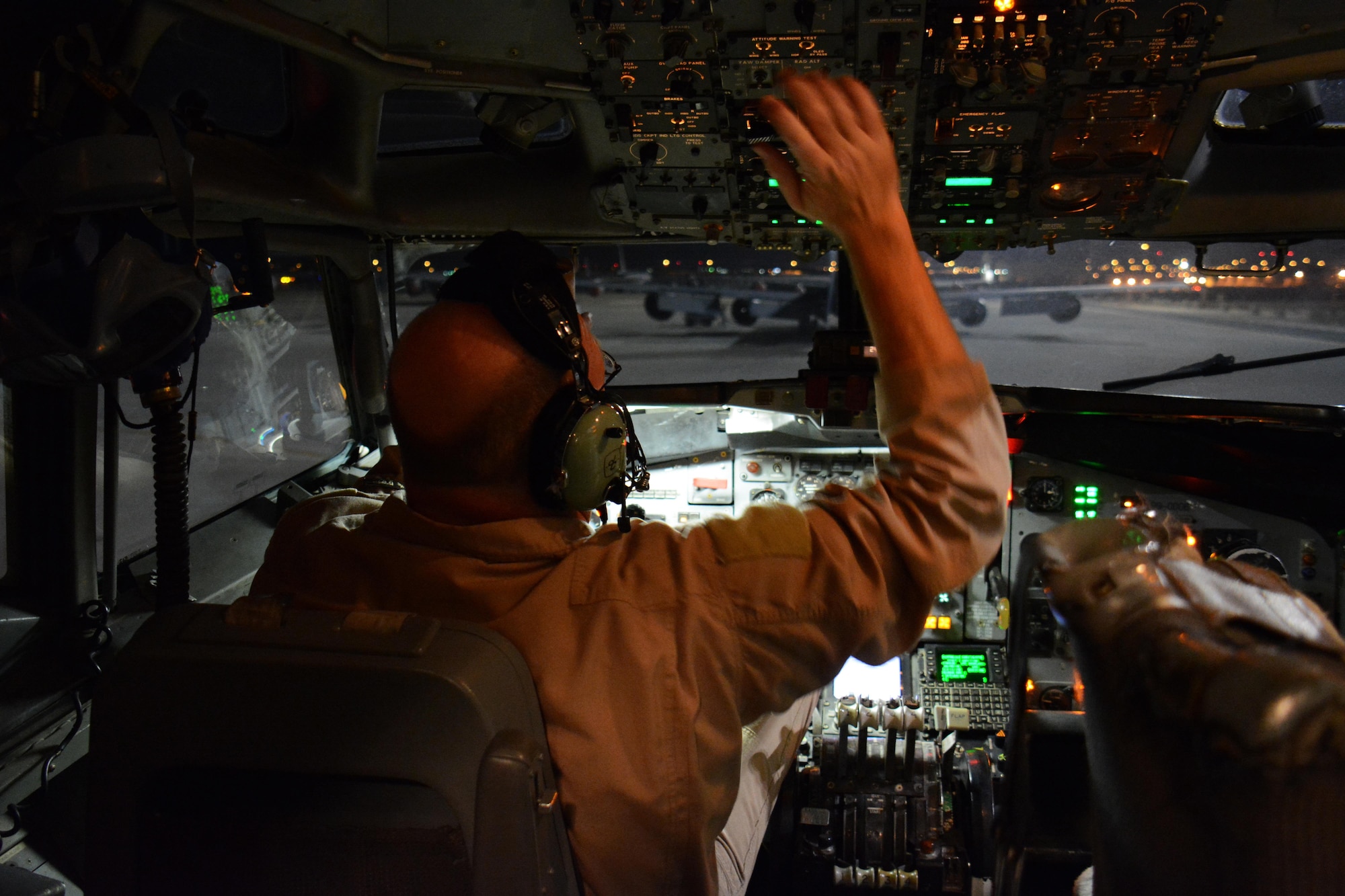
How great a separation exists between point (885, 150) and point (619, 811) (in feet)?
2.14

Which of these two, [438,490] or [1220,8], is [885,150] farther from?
[1220,8]

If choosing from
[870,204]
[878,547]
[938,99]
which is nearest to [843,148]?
[870,204]

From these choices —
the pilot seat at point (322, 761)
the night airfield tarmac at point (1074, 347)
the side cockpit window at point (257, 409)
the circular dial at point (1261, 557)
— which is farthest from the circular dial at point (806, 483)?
the pilot seat at point (322, 761)

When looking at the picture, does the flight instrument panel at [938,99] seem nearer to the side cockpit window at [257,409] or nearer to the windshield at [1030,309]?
the windshield at [1030,309]

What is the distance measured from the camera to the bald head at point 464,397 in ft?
3.13

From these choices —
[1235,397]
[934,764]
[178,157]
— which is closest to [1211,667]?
[178,157]

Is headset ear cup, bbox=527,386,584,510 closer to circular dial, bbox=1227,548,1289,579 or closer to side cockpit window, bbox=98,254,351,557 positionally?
side cockpit window, bbox=98,254,351,557

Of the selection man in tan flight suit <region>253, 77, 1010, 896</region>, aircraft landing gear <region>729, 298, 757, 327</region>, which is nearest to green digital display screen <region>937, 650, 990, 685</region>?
aircraft landing gear <region>729, 298, 757, 327</region>

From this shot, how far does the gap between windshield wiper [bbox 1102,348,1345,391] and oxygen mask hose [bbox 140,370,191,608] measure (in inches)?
102

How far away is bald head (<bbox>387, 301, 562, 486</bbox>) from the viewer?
0.96 meters

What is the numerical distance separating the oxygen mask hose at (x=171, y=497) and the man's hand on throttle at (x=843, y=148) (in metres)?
1.31

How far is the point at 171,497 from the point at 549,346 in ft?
3.63

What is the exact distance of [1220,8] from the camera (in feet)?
6.07

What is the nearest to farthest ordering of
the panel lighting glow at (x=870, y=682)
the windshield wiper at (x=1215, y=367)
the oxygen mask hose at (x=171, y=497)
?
the oxygen mask hose at (x=171, y=497), the windshield wiper at (x=1215, y=367), the panel lighting glow at (x=870, y=682)
